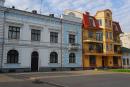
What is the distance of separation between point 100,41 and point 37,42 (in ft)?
54.2

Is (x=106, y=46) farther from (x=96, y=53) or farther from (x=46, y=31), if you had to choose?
(x=46, y=31)

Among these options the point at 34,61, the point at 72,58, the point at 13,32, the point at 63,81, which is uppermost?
the point at 13,32

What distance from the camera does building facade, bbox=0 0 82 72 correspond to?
34.1 m

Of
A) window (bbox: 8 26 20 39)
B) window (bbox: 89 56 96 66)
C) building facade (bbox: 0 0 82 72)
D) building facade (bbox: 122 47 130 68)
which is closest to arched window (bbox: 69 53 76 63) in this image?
building facade (bbox: 0 0 82 72)

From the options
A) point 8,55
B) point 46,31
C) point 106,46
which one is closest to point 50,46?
point 46,31

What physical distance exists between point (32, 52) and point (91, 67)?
585 inches

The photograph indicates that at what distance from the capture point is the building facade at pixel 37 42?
34.1 meters

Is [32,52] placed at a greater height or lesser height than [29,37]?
lesser

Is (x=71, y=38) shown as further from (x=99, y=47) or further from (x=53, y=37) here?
(x=99, y=47)

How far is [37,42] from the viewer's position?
3778 centimetres

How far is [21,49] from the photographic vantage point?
35.7m

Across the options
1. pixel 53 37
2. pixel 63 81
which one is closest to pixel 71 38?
pixel 53 37

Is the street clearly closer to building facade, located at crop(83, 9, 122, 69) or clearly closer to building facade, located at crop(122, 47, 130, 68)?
building facade, located at crop(83, 9, 122, 69)

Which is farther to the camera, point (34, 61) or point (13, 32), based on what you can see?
point (34, 61)
